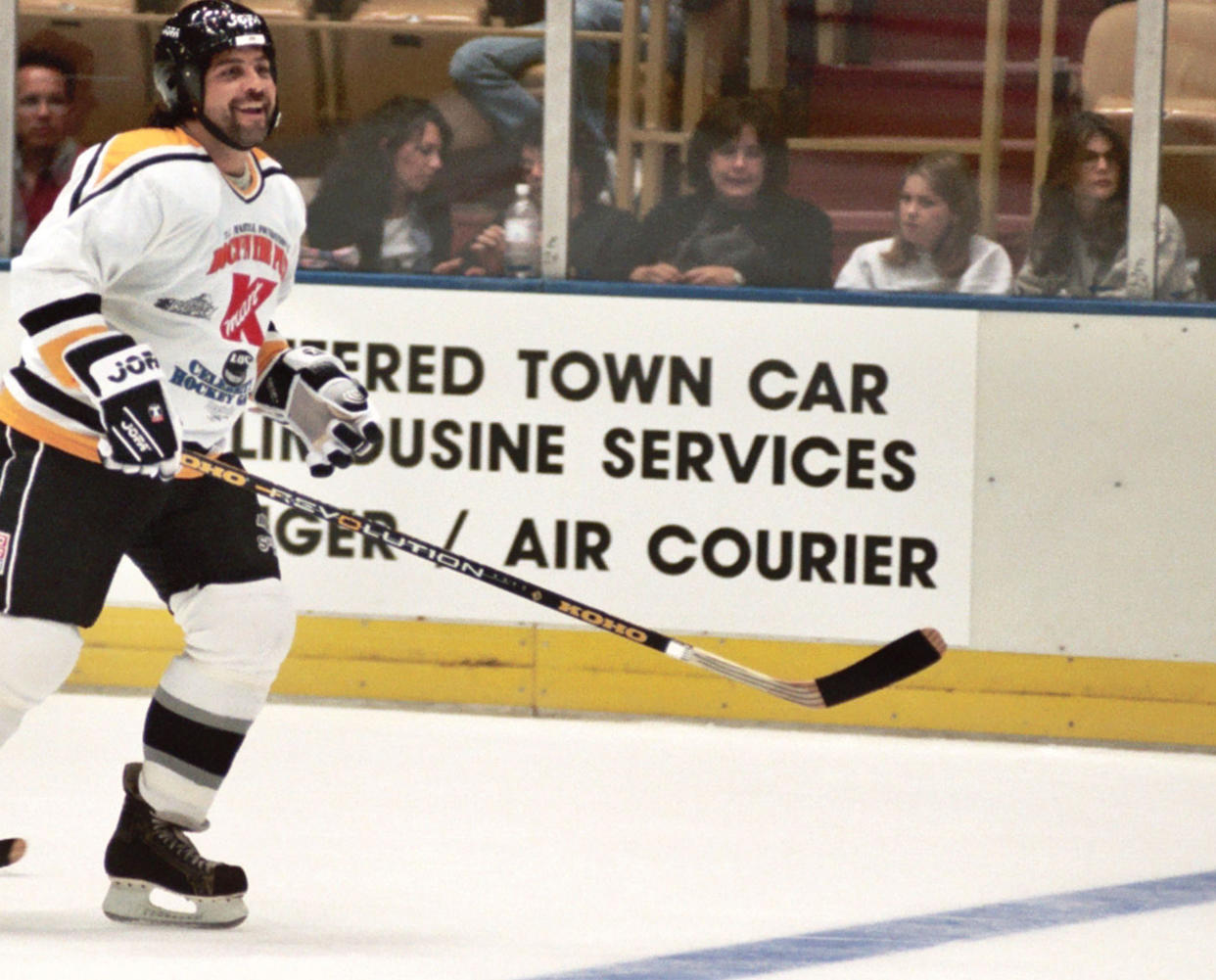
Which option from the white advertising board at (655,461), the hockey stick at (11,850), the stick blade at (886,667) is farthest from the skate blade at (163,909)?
the white advertising board at (655,461)

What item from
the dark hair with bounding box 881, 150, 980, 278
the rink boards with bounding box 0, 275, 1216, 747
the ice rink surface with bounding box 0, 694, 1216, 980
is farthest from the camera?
the dark hair with bounding box 881, 150, 980, 278

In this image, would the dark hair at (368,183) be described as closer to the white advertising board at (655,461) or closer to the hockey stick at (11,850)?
the white advertising board at (655,461)

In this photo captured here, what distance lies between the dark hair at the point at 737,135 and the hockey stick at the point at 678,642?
1.62 metres

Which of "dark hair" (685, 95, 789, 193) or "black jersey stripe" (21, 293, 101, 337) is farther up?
"dark hair" (685, 95, 789, 193)

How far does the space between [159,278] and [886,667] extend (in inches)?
44.8

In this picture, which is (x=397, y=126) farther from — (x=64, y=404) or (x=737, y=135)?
(x=64, y=404)

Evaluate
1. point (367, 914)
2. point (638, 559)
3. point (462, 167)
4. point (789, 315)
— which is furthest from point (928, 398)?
point (367, 914)

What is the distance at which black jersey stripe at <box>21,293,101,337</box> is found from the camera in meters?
3.03

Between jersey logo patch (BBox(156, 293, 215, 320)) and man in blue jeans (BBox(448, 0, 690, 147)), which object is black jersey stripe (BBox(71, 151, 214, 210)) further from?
man in blue jeans (BBox(448, 0, 690, 147))

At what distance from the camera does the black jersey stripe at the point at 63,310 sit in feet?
9.93

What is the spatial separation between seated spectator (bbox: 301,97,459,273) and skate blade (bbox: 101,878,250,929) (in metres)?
1.96

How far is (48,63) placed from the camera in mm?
5027

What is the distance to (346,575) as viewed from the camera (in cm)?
492

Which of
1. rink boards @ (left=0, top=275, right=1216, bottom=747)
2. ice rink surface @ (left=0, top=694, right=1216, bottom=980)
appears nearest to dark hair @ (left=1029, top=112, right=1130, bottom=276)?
rink boards @ (left=0, top=275, right=1216, bottom=747)
